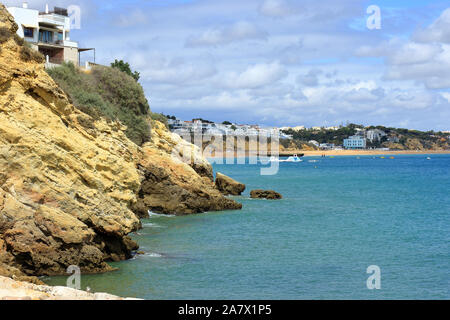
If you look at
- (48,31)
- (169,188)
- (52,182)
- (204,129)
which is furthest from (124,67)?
(204,129)

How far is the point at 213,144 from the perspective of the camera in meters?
160

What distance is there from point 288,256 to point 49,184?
8913 mm

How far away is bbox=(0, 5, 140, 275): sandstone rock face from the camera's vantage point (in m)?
16.0

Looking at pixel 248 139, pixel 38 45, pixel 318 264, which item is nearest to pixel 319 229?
pixel 318 264

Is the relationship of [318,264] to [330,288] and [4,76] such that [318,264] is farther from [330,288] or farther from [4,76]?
[4,76]

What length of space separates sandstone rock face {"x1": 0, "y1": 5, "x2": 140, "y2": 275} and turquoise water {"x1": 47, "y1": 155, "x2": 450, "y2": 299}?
3.09 feet

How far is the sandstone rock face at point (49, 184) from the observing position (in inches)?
632

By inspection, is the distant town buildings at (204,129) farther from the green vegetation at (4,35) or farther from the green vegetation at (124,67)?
the green vegetation at (4,35)

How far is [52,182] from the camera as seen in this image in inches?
706

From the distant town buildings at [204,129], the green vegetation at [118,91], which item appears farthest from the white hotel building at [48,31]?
the distant town buildings at [204,129]

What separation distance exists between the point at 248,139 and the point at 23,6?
136 metres

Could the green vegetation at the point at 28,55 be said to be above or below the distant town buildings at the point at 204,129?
below

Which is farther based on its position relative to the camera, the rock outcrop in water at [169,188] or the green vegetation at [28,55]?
the rock outcrop in water at [169,188]

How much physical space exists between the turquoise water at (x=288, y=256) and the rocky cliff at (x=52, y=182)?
3.11 feet
